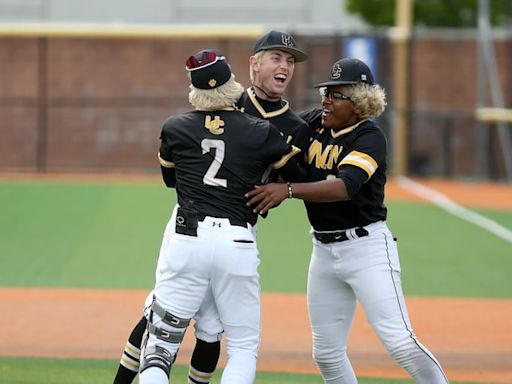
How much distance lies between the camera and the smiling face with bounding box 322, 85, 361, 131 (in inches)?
237

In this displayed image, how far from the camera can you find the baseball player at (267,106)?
235 inches

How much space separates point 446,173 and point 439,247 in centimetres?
1127

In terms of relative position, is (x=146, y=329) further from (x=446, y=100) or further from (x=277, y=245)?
(x=446, y=100)

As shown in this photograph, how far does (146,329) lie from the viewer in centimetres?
573

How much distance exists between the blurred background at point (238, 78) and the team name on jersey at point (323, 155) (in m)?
16.8

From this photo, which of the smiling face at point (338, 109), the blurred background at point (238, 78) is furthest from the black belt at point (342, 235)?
the blurred background at point (238, 78)

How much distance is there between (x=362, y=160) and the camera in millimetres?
5828

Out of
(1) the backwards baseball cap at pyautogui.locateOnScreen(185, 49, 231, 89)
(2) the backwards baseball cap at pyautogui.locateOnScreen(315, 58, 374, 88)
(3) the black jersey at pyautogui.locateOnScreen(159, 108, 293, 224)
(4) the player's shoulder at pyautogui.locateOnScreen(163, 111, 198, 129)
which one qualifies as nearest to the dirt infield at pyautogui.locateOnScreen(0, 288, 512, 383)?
(2) the backwards baseball cap at pyautogui.locateOnScreen(315, 58, 374, 88)

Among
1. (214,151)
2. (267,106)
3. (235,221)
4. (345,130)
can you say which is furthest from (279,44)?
(235,221)

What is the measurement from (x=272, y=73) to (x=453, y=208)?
1220cm

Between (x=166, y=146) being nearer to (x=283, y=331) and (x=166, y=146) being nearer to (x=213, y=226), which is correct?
(x=213, y=226)

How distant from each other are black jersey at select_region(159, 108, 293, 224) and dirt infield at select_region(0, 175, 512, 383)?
8.86 feet

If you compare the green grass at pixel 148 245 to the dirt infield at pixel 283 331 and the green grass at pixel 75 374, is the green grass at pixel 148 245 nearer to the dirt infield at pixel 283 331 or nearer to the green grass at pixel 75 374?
the dirt infield at pixel 283 331

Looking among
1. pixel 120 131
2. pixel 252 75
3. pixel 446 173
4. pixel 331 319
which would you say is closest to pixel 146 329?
pixel 331 319
